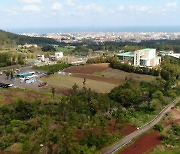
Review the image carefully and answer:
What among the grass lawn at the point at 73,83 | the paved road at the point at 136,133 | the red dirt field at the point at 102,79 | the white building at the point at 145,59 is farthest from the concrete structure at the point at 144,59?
the paved road at the point at 136,133

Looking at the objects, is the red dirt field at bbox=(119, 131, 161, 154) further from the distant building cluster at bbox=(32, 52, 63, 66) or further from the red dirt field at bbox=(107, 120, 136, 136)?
the distant building cluster at bbox=(32, 52, 63, 66)

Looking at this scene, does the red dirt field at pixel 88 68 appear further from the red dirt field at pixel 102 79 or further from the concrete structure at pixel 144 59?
the concrete structure at pixel 144 59

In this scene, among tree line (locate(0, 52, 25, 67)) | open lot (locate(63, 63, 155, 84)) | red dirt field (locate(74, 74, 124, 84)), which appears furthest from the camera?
tree line (locate(0, 52, 25, 67))

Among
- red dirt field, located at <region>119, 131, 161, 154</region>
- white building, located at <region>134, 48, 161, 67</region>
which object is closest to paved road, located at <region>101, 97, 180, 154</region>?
red dirt field, located at <region>119, 131, 161, 154</region>

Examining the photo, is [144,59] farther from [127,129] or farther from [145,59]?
[127,129]

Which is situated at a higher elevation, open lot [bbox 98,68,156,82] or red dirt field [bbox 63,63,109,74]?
red dirt field [bbox 63,63,109,74]

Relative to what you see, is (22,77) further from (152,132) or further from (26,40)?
(26,40)
